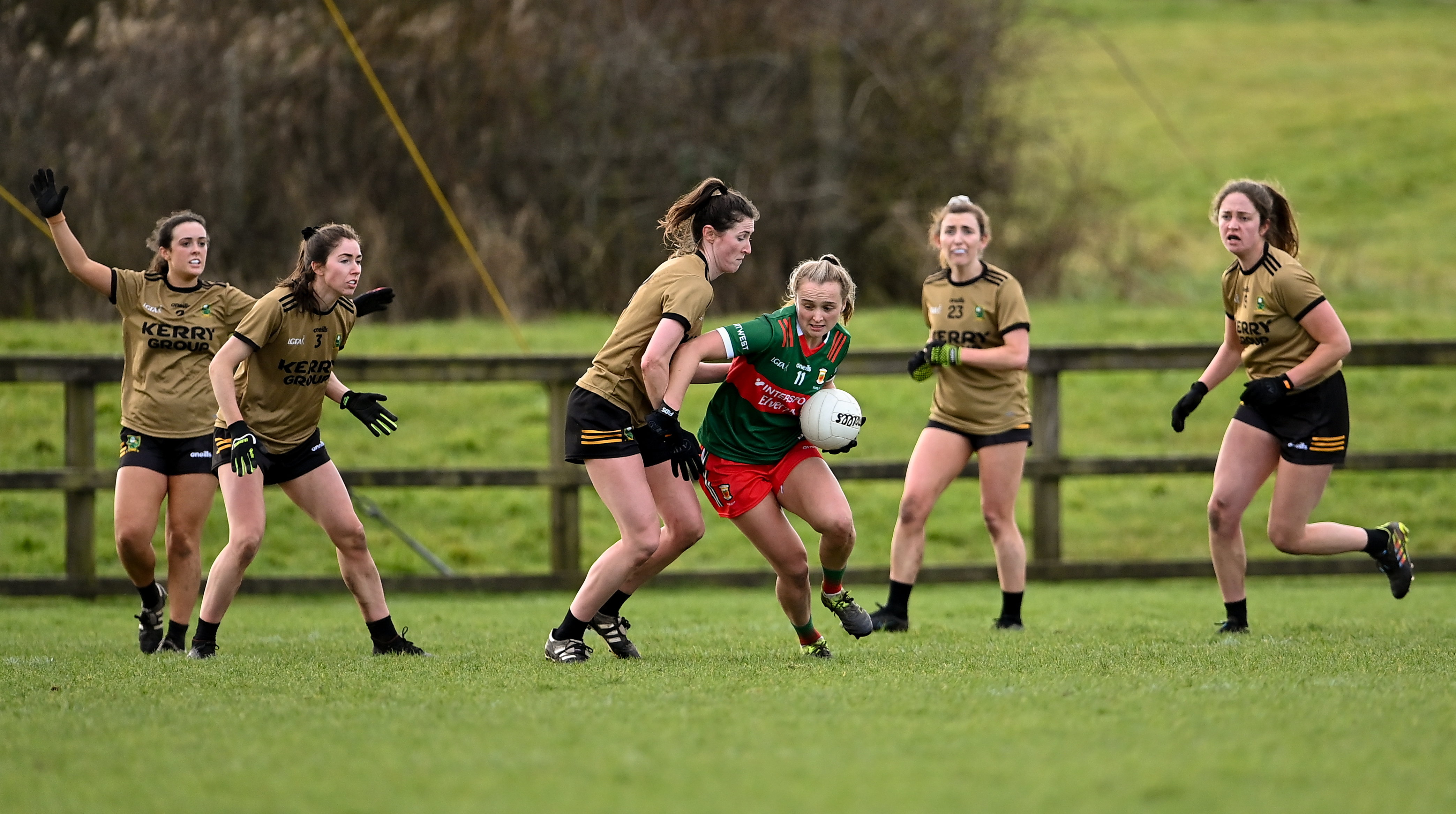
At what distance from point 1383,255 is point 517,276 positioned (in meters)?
12.6

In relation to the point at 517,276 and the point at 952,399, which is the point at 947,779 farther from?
the point at 517,276

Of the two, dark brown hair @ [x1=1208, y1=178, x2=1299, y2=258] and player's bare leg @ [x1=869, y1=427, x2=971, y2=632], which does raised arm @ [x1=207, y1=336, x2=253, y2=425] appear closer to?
player's bare leg @ [x1=869, y1=427, x2=971, y2=632]

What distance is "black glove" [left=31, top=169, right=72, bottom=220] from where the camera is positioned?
6672 millimetres

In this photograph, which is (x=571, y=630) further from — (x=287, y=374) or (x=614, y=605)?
(x=287, y=374)

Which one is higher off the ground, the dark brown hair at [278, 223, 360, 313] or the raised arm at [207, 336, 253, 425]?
the dark brown hair at [278, 223, 360, 313]

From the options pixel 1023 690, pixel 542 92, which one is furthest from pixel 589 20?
pixel 1023 690

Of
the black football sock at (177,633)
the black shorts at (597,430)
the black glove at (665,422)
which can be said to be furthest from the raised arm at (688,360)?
the black football sock at (177,633)

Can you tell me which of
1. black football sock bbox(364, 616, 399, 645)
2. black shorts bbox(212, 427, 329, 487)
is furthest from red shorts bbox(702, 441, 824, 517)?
black shorts bbox(212, 427, 329, 487)

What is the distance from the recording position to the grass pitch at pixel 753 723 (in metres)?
3.62

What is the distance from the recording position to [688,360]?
5.66 meters

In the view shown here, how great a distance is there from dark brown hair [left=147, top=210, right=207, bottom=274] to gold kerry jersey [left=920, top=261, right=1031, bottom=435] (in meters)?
3.53

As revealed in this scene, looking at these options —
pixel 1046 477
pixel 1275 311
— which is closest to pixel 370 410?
pixel 1275 311

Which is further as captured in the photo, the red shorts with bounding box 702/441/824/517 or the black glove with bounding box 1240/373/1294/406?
the black glove with bounding box 1240/373/1294/406

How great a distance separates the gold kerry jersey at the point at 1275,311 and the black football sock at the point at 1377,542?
859 millimetres
